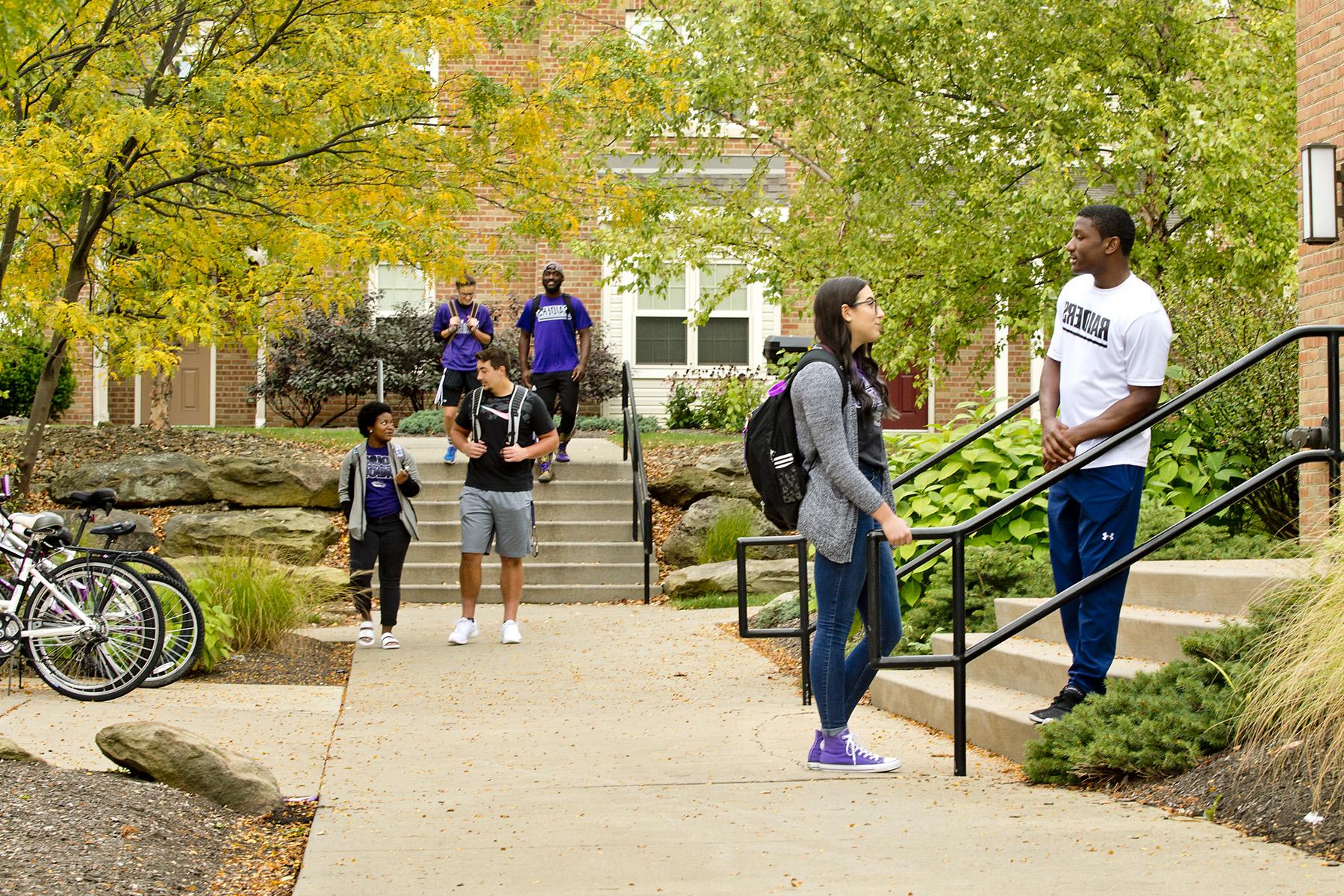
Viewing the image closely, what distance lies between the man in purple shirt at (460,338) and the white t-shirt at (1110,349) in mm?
7246

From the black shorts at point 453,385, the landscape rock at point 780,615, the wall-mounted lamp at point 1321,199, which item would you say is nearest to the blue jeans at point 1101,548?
the wall-mounted lamp at point 1321,199

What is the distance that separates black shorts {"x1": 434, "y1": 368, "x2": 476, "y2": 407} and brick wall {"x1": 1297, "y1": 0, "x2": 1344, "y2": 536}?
7137mm

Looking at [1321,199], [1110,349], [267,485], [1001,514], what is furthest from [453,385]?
[1110,349]

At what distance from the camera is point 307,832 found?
4855 mm

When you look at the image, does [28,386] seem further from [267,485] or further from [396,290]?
[267,485]

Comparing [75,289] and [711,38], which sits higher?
[711,38]

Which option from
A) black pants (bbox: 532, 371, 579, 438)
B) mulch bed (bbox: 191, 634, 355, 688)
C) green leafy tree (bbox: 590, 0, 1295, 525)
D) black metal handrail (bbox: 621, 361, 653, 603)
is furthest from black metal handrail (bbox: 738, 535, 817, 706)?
black pants (bbox: 532, 371, 579, 438)

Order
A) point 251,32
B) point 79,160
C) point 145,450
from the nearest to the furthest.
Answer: point 79,160, point 251,32, point 145,450

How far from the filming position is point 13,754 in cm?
503

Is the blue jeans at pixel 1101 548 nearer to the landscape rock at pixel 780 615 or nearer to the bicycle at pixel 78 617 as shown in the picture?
the landscape rock at pixel 780 615

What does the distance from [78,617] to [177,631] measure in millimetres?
589

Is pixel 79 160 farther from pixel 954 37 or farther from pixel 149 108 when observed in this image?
pixel 954 37

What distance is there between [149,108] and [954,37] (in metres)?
7.06

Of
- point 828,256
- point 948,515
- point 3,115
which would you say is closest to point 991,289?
point 828,256
